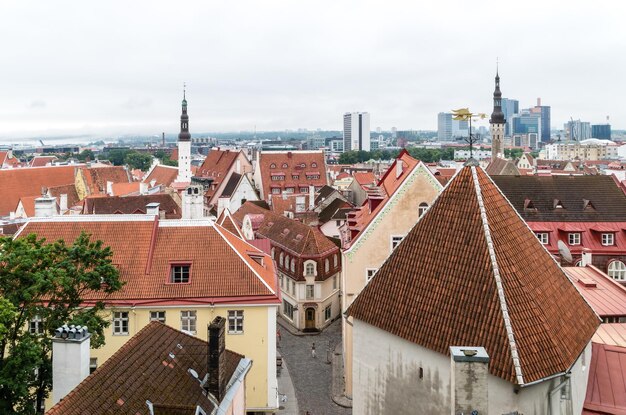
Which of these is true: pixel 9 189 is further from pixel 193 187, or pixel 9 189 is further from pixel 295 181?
pixel 193 187

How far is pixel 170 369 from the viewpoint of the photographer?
20.2m

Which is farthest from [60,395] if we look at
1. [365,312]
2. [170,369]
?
[365,312]

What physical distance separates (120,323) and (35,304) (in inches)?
346

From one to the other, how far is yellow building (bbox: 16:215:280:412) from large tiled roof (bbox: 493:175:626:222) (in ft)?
82.0

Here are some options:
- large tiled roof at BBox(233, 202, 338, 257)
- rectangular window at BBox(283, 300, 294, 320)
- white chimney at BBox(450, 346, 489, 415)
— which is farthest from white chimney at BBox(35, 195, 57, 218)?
white chimney at BBox(450, 346, 489, 415)

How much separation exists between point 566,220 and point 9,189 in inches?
2869

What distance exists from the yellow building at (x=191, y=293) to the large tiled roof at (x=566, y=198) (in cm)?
2500

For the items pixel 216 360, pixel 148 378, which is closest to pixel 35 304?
pixel 148 378

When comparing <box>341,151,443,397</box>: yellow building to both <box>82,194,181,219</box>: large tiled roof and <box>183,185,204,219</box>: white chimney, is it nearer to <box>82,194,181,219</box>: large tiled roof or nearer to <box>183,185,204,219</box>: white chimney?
<box>183,185,204,219</box>: white chimney

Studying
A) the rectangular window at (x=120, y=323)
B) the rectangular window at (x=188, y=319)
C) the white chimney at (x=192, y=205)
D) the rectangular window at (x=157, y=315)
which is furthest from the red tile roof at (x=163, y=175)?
the rectangular window at (x=188, y=319)

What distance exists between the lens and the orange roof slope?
8831cm

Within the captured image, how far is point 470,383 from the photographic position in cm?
1501

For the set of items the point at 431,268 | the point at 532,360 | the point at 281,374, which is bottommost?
the point at 281,374

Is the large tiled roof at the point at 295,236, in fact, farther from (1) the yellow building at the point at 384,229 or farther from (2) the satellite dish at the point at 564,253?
(2) the satellite dish at the point at 564,253
